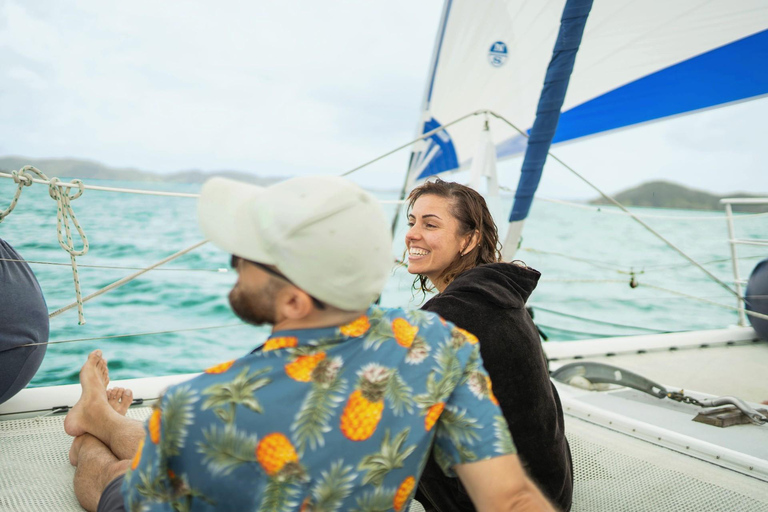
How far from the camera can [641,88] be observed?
3.19m

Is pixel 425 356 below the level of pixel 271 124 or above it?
below

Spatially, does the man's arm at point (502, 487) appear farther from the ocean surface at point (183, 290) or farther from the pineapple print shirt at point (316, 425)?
the ocean surface at point (183, 290)

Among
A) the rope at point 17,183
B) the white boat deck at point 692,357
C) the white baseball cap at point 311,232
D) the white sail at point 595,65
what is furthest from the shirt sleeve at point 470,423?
the white sail at point 595,65

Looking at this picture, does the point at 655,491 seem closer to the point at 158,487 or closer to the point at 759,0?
the point at 158,487

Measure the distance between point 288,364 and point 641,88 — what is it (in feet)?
10.5

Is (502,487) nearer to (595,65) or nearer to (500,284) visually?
(500,284)

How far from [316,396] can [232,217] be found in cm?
22

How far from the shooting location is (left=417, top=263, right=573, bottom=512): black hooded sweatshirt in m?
1.00

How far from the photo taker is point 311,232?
589mm

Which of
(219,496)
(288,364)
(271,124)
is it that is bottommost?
(219,496)

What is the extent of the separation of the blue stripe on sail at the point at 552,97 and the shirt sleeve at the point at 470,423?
152 cm

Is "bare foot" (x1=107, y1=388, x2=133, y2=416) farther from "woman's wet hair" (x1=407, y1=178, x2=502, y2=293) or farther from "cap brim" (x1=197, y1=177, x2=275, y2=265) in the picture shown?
"cap brim" (x1=197, y1=177, x2=275, y2=265)

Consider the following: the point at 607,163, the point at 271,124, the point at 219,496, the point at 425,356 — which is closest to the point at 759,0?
the point at 425,356

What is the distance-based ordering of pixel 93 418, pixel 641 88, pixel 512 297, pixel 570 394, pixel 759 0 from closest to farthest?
pixel 512 297 < pixel 93 418 < pixel 570 394 < pixel 759 0 < pixel 641 88
